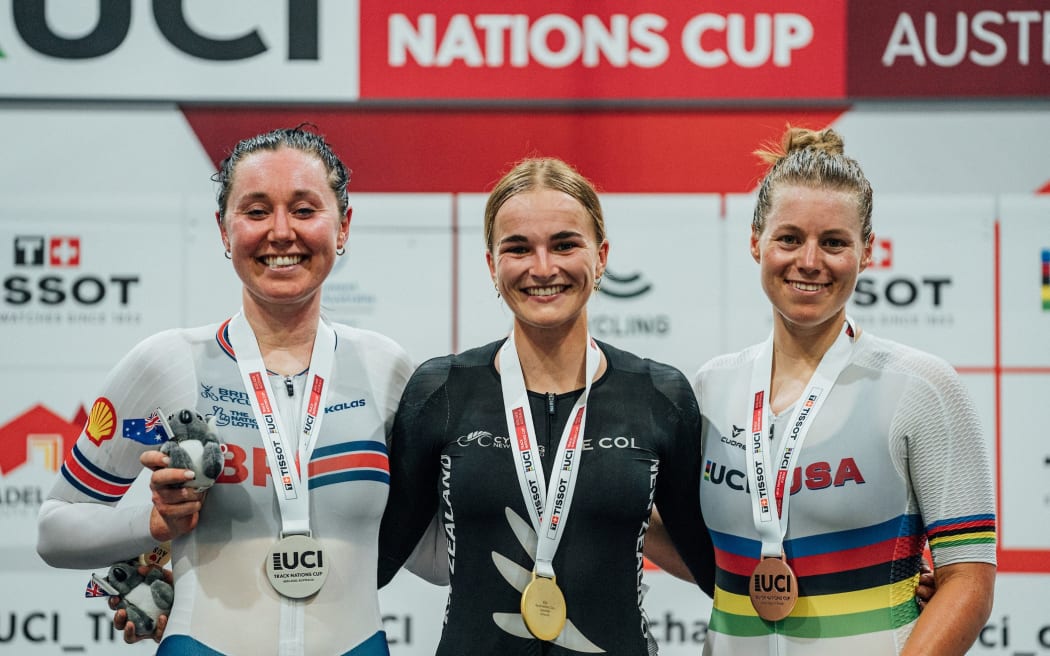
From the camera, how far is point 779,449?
7.03ft

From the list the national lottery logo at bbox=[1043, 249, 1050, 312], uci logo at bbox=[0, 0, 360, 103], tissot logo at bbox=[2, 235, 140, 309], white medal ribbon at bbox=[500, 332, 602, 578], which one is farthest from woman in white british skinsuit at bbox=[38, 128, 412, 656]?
the national lottery logo at bbox=[1043, 249, 1050, 312]

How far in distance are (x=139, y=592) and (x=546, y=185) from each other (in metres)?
1.20

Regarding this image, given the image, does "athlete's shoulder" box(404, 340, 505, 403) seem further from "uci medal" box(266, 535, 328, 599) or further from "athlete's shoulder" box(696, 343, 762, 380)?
"athlete's shoulder" box(696, 343, 762, 380)

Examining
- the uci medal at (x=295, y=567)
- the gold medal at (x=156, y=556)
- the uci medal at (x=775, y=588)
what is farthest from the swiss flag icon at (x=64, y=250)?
the uci medal at (x=775, y=588)

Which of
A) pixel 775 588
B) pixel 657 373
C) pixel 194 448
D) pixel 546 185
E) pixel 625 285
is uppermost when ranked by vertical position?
pixel 546 185

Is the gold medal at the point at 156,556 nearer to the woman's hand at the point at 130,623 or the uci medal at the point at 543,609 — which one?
the woman's hand at the point at 130,623

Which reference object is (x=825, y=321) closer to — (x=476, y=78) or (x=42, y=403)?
(x=476, y=78)

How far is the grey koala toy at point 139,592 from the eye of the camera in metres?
2.19

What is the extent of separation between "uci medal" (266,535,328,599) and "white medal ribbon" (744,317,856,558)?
893 millimetres

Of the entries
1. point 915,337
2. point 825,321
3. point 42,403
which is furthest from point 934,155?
point 42,403

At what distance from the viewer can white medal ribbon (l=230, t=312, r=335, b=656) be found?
6.92 feet

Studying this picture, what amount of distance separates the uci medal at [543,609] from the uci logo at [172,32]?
2563 mm

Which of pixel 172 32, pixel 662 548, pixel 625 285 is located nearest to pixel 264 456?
pixel 662 548

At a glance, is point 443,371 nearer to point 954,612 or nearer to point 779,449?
point 779,449
